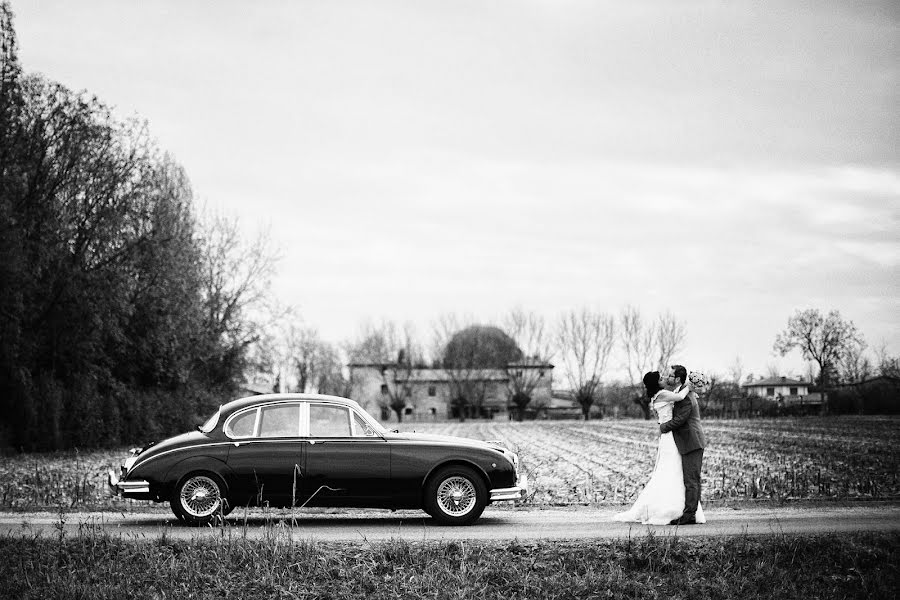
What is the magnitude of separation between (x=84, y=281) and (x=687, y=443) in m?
33.9

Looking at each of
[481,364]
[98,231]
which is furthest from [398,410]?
[98,231]

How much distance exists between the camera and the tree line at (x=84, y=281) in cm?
3775

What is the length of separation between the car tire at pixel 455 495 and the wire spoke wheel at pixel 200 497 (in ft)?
9.71

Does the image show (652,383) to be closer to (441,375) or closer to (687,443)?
(687,443)

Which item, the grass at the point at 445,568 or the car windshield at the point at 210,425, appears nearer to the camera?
the grass at the point at 445,568

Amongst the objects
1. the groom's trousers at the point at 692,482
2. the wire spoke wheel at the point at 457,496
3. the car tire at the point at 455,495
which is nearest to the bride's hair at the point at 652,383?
the groom's trousers at the point at 692,482

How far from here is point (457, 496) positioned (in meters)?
13.2

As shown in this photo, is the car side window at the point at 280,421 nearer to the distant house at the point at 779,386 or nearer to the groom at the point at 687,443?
the groom at the point at 687,443

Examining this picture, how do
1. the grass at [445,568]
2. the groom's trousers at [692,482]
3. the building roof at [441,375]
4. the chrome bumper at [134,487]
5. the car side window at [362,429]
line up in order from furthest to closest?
the building roof at [441,375] → the car side window at [362,429] → the groom's trousers at [692,482] → the chrome bumper at [134,487] → the grass at [445,568]

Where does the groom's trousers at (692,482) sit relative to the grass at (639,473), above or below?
above

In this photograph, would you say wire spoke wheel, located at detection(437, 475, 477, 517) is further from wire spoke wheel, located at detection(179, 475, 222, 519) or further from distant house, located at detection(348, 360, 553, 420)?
distant house, located at detection(348, 360, 553, 420)

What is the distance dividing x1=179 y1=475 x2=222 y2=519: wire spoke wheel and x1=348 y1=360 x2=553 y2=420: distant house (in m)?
91.9

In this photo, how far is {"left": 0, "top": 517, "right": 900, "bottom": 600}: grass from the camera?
1034 centimetres

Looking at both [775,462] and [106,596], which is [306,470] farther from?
[775,462]
